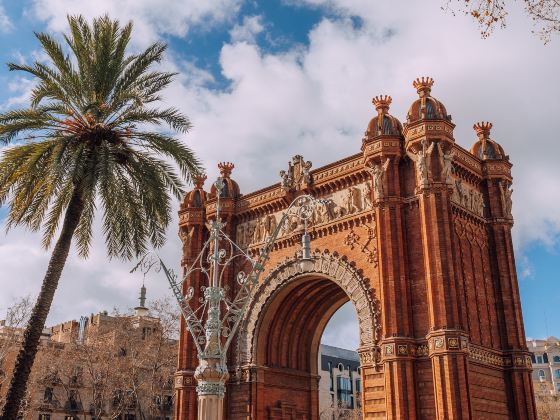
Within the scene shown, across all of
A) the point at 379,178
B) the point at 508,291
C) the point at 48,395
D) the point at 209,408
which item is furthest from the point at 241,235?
the point at 48,395

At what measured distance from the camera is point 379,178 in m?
24.0

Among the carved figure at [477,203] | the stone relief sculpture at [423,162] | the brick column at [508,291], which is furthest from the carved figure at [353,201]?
the brick column at [508,291]

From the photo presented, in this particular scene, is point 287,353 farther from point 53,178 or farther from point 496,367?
point 53,178

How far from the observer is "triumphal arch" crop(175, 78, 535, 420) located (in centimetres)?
2139

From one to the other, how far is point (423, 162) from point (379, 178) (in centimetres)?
189

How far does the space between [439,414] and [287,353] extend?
366 inches

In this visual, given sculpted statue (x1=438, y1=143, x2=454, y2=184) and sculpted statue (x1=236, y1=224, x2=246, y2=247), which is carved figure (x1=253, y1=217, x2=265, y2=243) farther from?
sculpted statue (x1=438, y1=143, x2=454, y2=184)

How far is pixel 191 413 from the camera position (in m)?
27.4

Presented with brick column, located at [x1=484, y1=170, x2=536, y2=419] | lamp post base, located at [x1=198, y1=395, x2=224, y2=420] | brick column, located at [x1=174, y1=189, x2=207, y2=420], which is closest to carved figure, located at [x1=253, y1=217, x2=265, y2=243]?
brick column, located at [x1=174, y1=189, x2=207, y2=420]

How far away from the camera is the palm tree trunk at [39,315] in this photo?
51.9 ft

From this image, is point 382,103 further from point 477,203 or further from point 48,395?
point 48,395

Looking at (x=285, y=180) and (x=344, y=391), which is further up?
(x=285, y=180)

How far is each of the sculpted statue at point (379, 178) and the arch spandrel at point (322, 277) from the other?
304cm

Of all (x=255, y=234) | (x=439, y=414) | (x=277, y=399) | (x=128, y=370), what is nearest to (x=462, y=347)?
(x=439, y=414)
